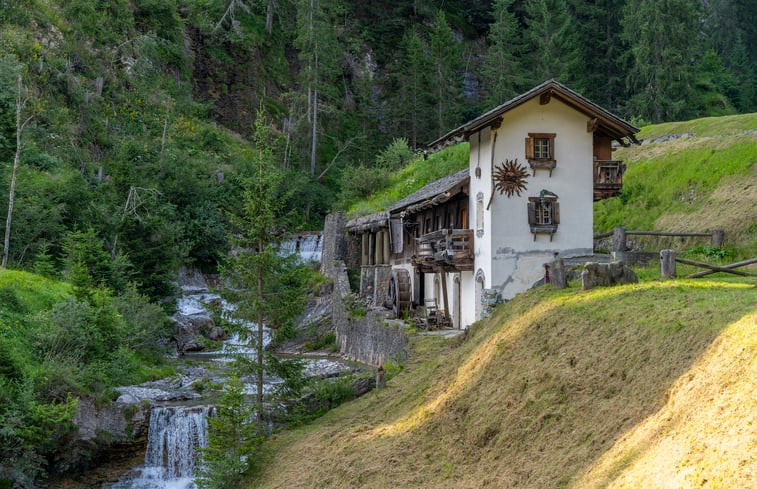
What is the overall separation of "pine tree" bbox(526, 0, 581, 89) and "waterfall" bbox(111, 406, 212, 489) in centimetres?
4476

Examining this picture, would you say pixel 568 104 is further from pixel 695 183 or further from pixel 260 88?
pixel 260 88

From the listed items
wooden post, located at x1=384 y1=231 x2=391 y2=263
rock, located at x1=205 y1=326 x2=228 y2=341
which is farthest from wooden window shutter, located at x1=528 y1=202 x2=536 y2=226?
rock, located at x1=205 y1=326 x2=228 y2=341

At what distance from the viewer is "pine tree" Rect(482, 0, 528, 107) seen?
62.1 metres

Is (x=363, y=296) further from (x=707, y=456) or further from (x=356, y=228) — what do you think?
(x=707, y=456)

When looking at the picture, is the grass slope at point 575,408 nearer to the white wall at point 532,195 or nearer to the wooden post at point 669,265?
the wooden post at point 669,265

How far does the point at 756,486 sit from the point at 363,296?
1320 inches

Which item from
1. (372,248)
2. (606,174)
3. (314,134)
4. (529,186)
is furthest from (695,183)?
(314,134)

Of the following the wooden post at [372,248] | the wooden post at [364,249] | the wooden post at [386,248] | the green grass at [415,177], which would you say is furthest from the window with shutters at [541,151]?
the green grass at [415,177]

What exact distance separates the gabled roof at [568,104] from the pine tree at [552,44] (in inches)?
1330

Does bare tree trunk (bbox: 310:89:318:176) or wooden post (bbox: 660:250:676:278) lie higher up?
bare tree trunk (bbox: 310:89:318:176)

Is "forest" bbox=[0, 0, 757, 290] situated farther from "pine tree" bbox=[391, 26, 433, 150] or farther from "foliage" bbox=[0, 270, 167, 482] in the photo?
"foliage" bbox=[0, 270, 167, 482]

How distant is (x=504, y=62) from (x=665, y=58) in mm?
12880

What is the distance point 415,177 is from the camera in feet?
166

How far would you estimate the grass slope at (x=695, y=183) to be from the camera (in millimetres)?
30769
